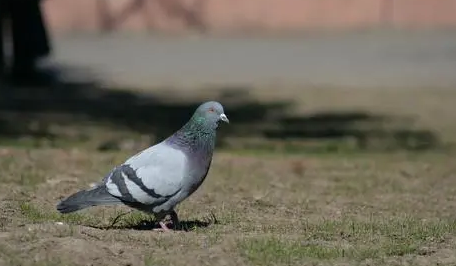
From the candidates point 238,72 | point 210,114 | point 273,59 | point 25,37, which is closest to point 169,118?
point 25,37

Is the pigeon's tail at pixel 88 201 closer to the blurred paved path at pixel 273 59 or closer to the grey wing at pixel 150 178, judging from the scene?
the grey wing at pixel 150 178

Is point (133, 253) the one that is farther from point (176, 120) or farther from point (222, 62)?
point (222, 62)

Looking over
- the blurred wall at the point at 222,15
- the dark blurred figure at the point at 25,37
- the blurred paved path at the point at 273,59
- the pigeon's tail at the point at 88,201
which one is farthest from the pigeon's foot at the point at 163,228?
the blurred wall at the point at 222,15

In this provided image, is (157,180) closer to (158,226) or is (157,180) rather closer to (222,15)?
(158,226)

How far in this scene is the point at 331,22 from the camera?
37531mm

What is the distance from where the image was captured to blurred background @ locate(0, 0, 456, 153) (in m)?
16.0

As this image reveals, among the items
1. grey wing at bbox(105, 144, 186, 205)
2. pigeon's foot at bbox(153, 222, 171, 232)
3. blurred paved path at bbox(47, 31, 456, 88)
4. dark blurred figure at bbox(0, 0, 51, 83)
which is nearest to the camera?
grey wing at bbox(105, 144, 186, 205)

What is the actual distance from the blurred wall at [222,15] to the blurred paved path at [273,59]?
1214mm

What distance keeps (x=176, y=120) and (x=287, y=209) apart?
27.5 feet

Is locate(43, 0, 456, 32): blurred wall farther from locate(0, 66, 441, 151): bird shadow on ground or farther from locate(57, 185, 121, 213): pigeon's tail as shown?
locate(57, 185, 121, 213): pigeon's tail

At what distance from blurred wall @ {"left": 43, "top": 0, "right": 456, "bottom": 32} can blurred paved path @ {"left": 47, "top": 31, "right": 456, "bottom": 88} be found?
1.21 metres

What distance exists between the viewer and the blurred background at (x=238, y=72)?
16047 mm

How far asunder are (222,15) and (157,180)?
3122cm

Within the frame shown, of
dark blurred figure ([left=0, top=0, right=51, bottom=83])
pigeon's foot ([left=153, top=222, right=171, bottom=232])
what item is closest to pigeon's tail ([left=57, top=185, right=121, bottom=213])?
pigeon's foot ([left=153, top=222, right=171, bottom=232])
